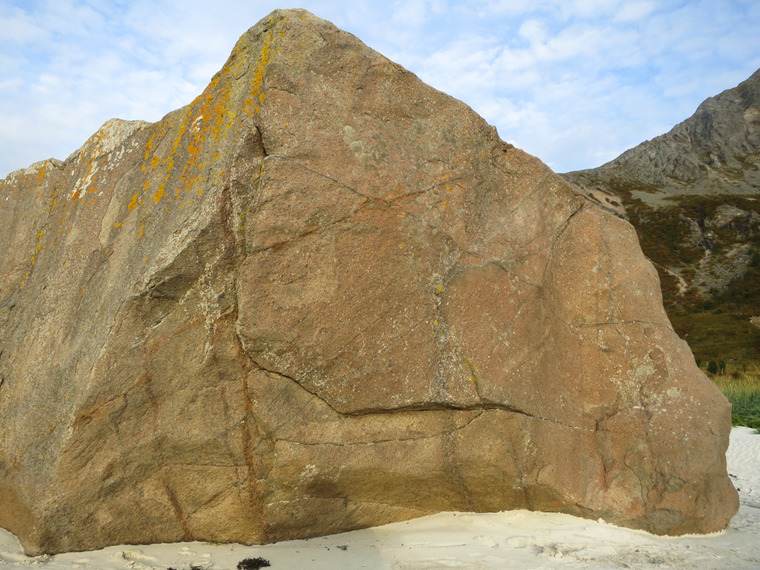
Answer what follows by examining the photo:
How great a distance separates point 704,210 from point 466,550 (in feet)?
156

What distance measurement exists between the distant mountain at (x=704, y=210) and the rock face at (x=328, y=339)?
10540mm

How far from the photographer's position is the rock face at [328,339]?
4.16 meters

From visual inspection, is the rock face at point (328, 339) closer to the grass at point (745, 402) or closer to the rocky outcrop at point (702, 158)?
the grass at point (745, 402)

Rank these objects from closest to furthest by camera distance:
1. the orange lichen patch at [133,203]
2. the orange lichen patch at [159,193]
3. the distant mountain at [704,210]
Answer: the orange lichen patch at [159,193] → the orange lichen patch at [133,203] → the distant mountain at [704,210]

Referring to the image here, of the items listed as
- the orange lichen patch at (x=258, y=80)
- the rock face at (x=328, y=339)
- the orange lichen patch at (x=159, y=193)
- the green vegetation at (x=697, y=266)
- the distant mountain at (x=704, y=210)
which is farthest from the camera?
the distant mountain at (x=704, y=210)

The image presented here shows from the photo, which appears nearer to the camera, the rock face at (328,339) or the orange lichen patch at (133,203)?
the rock face at (328,339)

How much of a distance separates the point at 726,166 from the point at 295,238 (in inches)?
2588

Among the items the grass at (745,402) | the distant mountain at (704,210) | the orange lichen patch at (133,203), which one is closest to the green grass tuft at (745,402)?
the grass at (745,402)

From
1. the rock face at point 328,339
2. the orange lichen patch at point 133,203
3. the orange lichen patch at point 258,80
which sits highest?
the orange lichen patch at point 258,80

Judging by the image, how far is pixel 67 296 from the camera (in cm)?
491

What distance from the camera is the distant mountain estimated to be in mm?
30391

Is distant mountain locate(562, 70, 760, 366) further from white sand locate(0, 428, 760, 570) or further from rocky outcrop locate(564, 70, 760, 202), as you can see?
white sand locate(0, 428, 760, 570)

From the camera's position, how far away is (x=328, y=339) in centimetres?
433

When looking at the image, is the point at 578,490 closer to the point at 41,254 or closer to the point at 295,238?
the point at 295,238
